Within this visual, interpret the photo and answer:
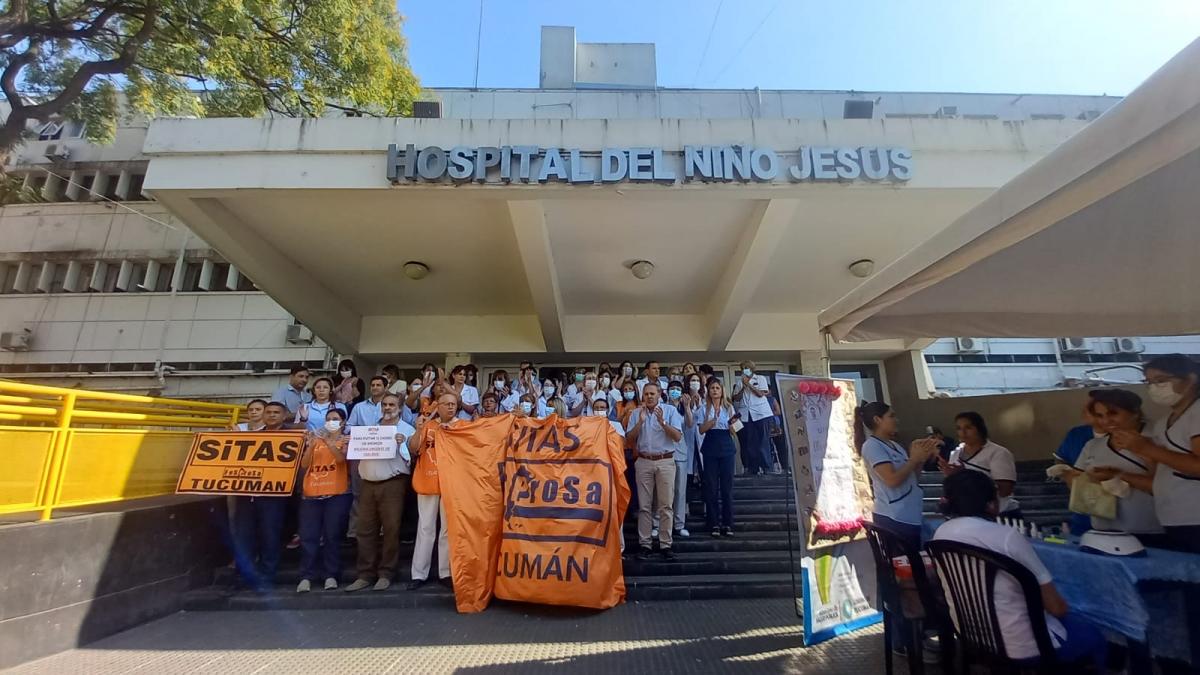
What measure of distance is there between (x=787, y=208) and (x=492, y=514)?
200 inches

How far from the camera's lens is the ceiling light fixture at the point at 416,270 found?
823cm

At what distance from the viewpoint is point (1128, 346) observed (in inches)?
466

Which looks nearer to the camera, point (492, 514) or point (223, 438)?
point (492, 514)

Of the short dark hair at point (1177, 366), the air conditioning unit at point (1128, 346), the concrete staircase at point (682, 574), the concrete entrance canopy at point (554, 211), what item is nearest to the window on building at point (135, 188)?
the concrete entrance canopy at point (554, 211)

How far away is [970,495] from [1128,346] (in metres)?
13.8

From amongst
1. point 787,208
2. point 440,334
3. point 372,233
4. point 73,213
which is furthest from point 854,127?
point 73,213

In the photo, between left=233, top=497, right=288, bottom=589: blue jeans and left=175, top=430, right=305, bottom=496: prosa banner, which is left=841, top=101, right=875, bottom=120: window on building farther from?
left=233, top=497, right=288, bottom=589: blue jeans

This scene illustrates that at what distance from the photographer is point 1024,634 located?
2311 millimetres

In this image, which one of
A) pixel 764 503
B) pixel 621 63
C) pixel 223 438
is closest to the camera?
pixel 223 438

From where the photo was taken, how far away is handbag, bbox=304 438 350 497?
4.69 m

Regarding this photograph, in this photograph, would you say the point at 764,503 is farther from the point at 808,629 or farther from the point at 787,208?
the point at 787,208

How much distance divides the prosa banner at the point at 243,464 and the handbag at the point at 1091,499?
5.92m

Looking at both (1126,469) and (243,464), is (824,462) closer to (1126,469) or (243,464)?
(1126,469)

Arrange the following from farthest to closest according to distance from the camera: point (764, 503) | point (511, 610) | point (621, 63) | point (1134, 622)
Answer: point (621, 63), point (764, 503), point (511, 610), point (1134, 622)
